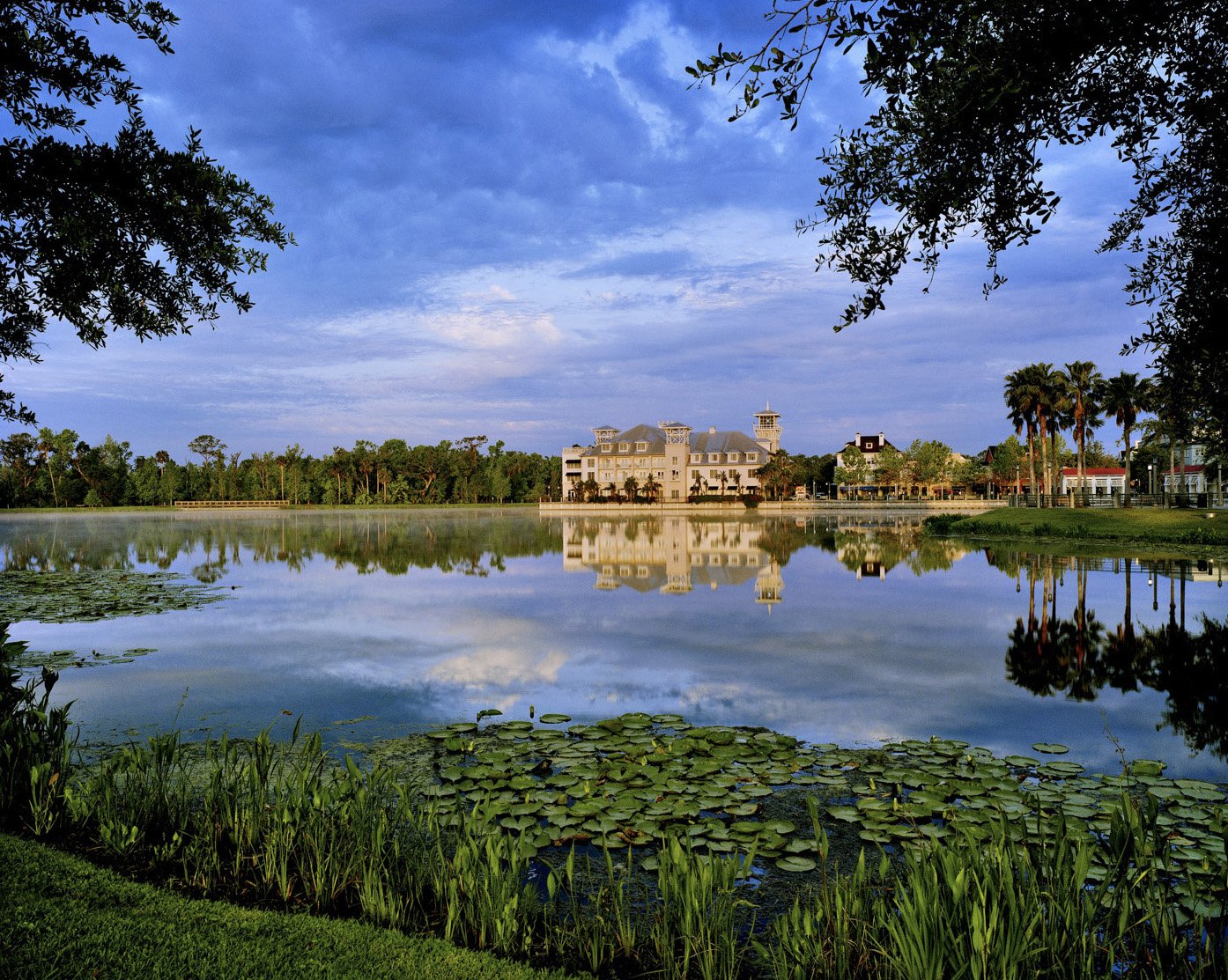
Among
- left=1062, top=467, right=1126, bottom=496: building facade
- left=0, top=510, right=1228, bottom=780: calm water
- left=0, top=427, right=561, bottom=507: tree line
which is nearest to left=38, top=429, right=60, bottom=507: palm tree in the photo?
left=0, top=427, right=561, bottom=507: tree line

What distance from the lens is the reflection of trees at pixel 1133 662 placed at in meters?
9.54

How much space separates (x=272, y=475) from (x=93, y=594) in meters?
113

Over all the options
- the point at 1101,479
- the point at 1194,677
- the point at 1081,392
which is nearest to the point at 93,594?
the point at 1194,677

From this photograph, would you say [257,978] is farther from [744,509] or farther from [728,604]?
[744,509]

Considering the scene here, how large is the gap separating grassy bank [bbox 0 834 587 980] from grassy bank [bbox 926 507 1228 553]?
112 feet

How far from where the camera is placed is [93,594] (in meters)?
19.6

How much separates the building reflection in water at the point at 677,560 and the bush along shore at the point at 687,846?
11468mm

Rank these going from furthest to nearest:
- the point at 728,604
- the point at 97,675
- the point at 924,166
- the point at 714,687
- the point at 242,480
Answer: the point at 242,480 → the point at 728,604 → the point at 97,675 → the point at 714,687 → the point at 924,166

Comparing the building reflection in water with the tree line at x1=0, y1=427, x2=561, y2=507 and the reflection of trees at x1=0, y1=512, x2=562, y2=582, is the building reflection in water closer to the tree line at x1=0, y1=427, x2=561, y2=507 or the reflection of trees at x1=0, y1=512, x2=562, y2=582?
the reflection of trees at x1=0, y1=512, x2=562, y2=582

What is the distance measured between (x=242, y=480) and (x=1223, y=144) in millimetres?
134618

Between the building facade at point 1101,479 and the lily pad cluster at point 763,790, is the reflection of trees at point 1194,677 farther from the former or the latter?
the building facade at point 1101,479

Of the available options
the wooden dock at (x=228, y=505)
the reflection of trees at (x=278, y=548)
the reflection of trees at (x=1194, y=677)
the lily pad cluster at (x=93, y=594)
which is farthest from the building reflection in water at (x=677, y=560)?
the wooden dock at (x=228, y=505)

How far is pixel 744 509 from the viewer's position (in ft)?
322

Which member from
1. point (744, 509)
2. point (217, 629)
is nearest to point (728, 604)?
point (217, 629)
